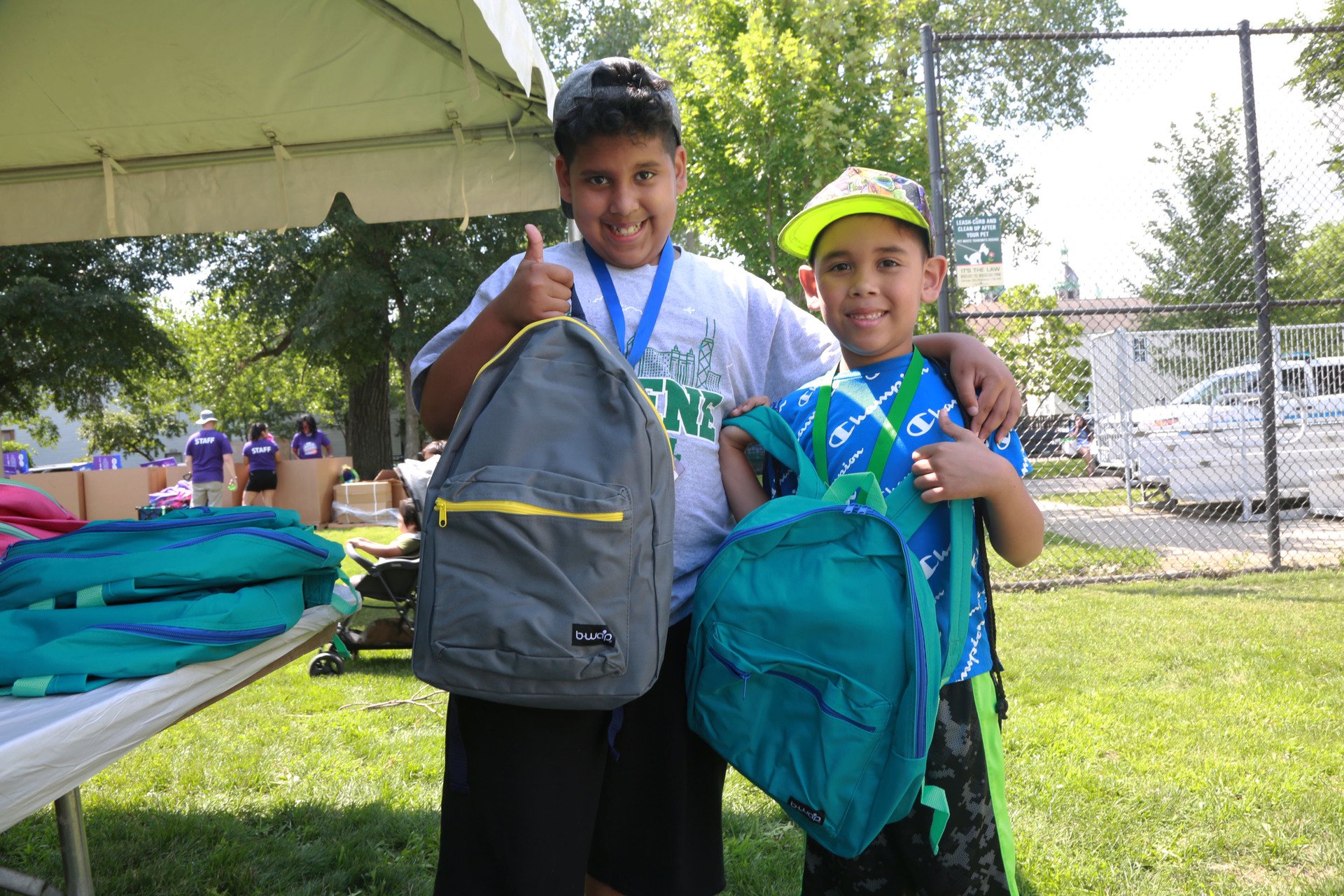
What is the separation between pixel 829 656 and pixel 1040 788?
7.12 ft

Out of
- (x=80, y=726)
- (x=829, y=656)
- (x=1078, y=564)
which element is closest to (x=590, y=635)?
(x=829, y=656)

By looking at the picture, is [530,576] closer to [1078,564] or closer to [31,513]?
Result: [31,513]

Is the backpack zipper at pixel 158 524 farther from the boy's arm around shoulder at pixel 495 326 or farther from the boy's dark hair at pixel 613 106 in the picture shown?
the boy's dark hair at pixel 613 106

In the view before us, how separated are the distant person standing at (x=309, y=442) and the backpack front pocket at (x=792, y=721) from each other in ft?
51.1

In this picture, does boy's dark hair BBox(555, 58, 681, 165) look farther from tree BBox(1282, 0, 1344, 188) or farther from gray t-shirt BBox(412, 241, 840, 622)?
tree BBox(1282, 0, 1344, 188)

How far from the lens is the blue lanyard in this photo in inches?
67.6

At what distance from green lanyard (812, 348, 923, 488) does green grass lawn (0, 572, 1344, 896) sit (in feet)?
5.10

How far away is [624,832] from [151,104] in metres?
3.90

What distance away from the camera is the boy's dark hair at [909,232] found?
1829 millimetres

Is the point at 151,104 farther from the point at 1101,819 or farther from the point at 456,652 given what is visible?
the point at 1101,819

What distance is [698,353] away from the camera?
1.79 metres

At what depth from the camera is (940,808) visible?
1.47 metres

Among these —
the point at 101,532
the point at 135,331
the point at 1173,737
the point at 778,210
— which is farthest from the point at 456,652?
the point at 135,331

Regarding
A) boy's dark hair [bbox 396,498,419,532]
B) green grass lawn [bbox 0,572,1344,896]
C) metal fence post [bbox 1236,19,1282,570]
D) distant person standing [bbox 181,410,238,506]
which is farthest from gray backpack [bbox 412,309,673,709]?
distant person standing [bbox 181,410,238,506]
